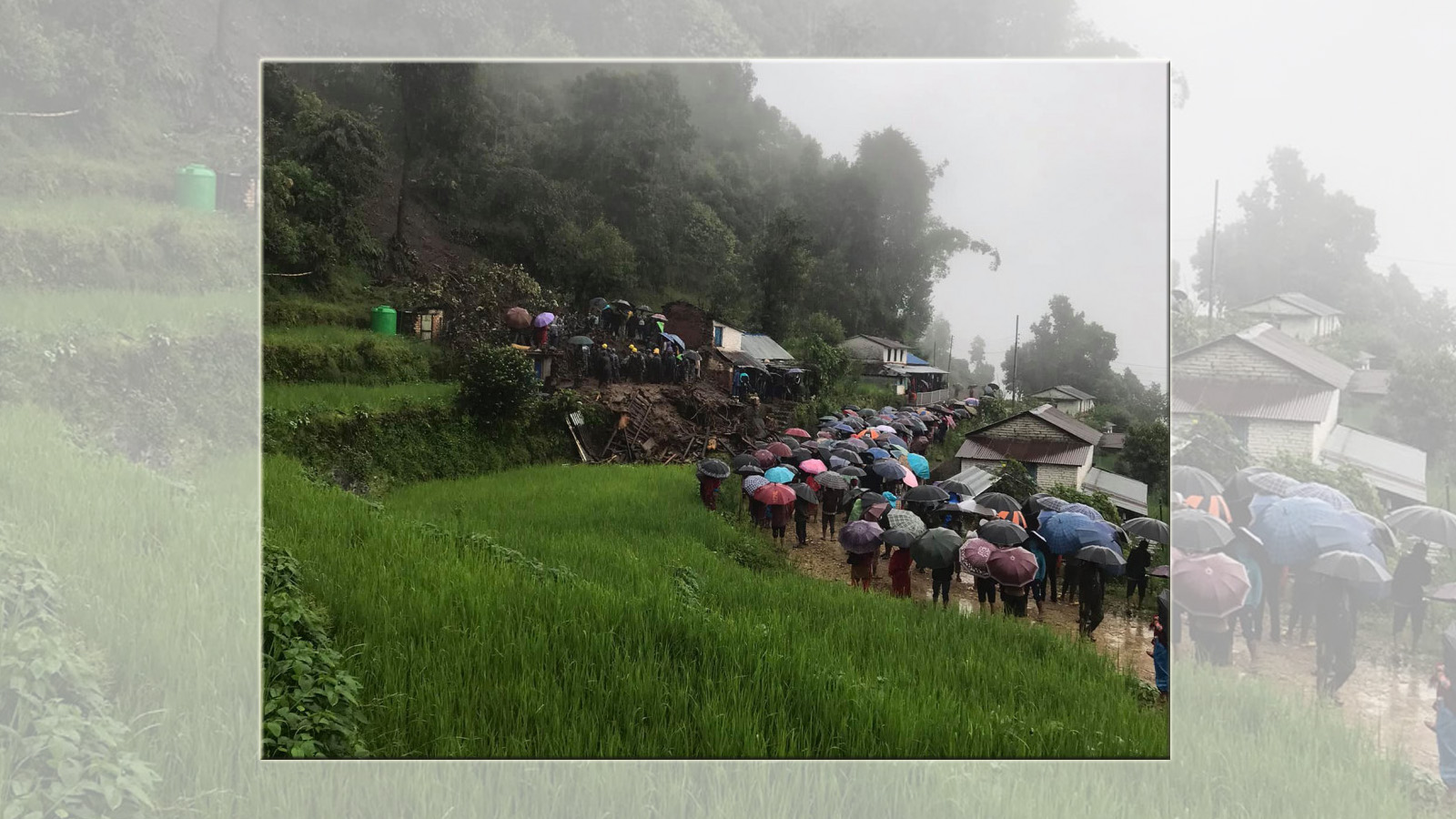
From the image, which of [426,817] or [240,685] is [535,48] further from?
[426,817]

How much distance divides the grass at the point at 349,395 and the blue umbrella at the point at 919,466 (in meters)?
3.05

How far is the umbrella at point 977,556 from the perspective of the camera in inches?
179

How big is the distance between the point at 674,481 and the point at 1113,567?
2727mm

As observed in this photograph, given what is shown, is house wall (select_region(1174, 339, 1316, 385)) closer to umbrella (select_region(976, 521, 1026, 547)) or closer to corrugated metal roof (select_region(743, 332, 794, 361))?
umbrella (select_region(976, 521, 1026, 547))

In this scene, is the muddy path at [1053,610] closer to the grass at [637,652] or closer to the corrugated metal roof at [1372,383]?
the grass at [637,652]

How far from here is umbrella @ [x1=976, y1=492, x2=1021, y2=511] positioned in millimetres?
4875

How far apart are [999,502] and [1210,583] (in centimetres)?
120

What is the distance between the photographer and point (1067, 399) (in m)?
4.75

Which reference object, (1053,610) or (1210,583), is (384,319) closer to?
(1053,610)

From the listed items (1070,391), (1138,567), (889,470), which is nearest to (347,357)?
(889,470)

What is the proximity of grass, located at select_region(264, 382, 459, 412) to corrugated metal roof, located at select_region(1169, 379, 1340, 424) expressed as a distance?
4.47 metres

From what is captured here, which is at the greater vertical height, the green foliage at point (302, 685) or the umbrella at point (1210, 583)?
the umbrella at point (1210, 583)

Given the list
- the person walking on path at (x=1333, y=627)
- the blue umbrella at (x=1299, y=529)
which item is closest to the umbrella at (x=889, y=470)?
the blue umbrella at (x=1299, y=529)

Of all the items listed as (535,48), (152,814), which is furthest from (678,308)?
(152,814)
